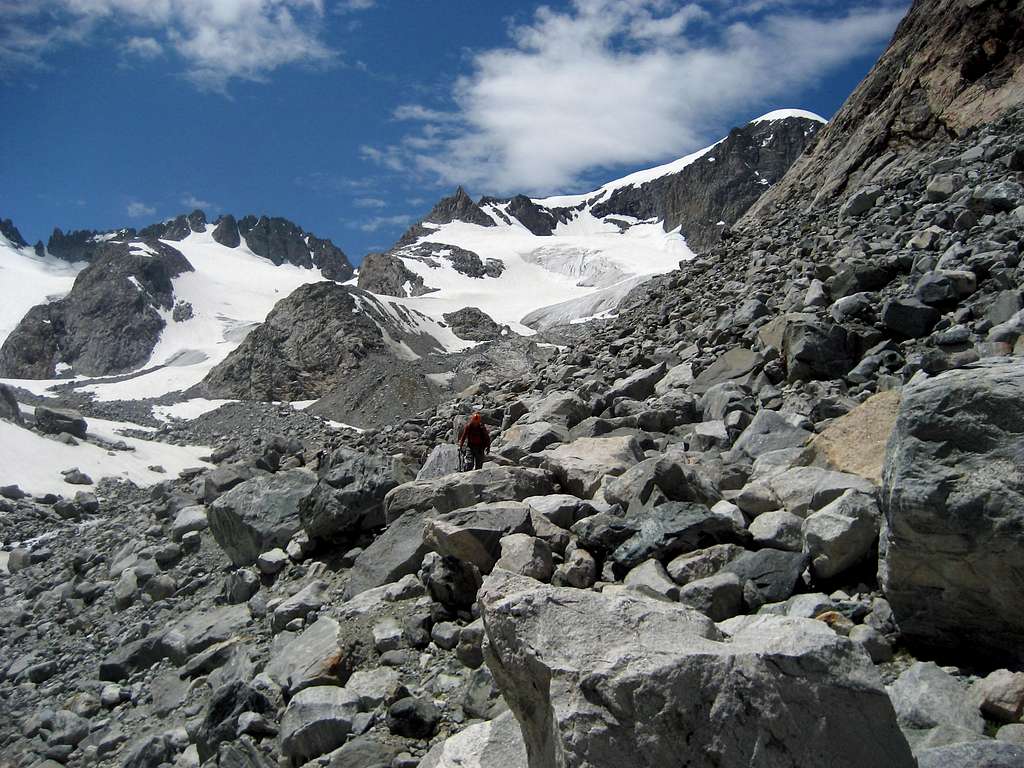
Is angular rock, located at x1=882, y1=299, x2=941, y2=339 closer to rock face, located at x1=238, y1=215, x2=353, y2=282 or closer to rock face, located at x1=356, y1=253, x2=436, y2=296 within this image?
rock face, located at x1=356, y1=253, x2=436, y2=296

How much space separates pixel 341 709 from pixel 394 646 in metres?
0.75

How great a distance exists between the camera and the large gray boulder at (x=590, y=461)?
7.04 m

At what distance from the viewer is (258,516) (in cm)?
909

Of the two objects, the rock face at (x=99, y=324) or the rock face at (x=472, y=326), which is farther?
the rock face at (x=99, y=324)

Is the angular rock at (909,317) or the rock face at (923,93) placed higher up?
the rock face at (923,93)

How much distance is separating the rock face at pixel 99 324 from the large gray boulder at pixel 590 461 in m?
89.1

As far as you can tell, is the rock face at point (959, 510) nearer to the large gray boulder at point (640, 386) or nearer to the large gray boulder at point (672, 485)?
the large gray boulder at point (672, 485)

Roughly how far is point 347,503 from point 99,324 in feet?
311

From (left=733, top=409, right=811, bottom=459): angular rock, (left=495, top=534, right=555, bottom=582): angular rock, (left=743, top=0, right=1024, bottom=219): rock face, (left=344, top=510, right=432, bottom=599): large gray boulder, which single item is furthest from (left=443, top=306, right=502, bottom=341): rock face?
(left=495, top=534, right=555, bottom=582): angular rock

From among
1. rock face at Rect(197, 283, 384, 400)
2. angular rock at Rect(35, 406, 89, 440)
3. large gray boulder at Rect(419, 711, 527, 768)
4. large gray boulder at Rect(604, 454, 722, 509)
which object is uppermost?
rock face at Rect(197, 283, 384, 400)

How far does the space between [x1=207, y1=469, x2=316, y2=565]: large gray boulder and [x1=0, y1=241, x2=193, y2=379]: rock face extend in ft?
280

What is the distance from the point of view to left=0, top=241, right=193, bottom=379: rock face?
3297 inches

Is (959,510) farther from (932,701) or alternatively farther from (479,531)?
(479,531)

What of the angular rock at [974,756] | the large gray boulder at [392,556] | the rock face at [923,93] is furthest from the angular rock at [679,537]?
the rock face at [923,93]
